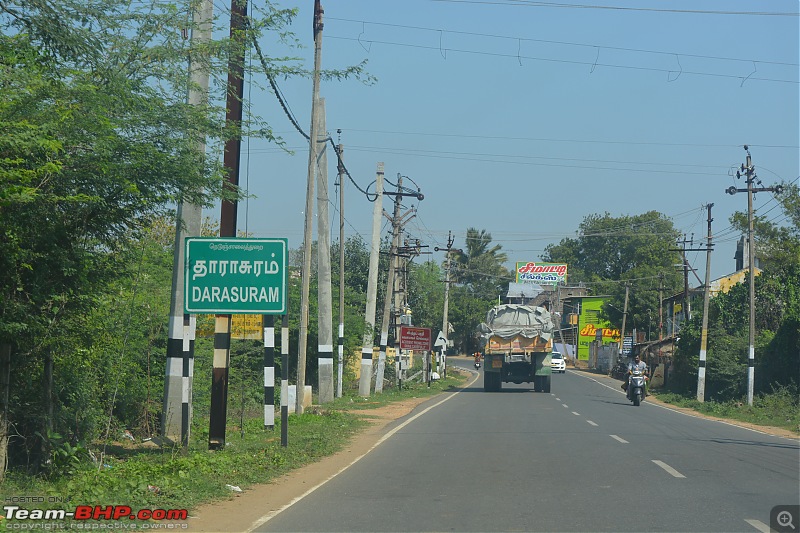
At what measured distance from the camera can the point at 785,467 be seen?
43.1 ft

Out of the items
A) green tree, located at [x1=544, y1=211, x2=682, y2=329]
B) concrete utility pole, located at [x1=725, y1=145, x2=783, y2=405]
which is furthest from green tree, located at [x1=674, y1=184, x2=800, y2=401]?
green tree, located at [x1=544, y1=211, x2=682, y2=329]

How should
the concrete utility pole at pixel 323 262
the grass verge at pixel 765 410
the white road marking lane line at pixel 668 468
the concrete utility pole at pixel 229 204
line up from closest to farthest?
the white road marking lane line at pixel 668 468 → the concrete utility pole at pixel 229 204 → the concrete utility pole at pixel 323 262 → the grass verge at pixel 765 410

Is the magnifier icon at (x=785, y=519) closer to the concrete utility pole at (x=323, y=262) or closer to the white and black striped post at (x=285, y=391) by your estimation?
the white and black striped post at (x=285, y=391)

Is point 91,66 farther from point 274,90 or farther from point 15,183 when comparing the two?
point 274,90

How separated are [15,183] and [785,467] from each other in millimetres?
11167

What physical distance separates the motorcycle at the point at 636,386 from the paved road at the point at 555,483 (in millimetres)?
12706

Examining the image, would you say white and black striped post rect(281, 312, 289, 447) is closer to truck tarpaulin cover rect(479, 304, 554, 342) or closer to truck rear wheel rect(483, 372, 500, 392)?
truck tarpaulin cover rect(479, 304, 554, 342)

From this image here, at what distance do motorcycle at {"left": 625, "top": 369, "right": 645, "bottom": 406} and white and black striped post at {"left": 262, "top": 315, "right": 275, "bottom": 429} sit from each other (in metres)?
19.2

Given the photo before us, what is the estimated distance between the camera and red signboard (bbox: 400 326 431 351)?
40156 mm

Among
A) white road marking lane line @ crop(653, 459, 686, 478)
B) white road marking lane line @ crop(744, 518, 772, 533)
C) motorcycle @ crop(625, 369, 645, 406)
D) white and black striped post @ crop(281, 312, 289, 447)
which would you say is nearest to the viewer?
white road marking lane line @ crop(744, 518, 772, 533)

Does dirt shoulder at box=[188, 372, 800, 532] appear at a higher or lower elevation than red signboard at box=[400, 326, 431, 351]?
lower

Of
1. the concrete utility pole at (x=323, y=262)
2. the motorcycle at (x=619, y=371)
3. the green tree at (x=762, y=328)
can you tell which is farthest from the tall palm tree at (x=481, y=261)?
the concrete utility pole at (x=323, y=262)

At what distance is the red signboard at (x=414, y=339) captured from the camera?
40156 millimetres

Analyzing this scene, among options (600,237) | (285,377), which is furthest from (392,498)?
(600,237)
